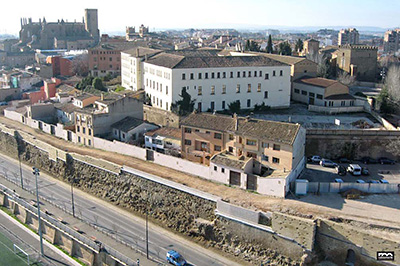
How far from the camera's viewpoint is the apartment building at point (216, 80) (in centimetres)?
5028

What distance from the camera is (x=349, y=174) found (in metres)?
36.5

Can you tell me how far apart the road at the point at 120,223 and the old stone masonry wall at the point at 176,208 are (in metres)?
0.85

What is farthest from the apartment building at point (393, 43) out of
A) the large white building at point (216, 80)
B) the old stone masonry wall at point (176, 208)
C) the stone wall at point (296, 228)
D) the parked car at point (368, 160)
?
the stone wall at point (296, 228)

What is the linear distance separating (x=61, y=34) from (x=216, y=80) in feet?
322

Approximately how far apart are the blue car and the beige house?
32.9m

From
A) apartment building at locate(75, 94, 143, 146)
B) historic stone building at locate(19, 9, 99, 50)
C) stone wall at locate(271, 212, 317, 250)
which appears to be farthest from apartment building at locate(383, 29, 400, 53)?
stone wall at locate(271, 212, 317, 250)

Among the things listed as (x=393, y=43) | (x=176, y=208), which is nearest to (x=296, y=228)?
(x=176, y=208)

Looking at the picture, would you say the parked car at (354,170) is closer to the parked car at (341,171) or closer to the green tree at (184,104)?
the parked car at (341,171)

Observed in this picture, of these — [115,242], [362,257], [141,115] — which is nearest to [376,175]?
[362,257]

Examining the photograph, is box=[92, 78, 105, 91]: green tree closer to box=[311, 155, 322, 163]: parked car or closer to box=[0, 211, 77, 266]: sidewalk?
box=[0, 211, 77, 266]: sidewalk

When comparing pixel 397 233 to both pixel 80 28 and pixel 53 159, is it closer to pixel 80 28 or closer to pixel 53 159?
pixel 53 159

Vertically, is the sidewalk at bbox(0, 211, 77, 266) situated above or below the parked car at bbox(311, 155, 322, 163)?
below

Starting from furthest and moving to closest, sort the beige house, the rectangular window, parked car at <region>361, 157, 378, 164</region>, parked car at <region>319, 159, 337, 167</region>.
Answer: the beige house < parked car at <region>361, 157, 378, 164</region> < parked car at <region>319, 159, 337, 167</region> < the rectangular window

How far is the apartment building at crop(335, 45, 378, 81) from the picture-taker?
69625mm
